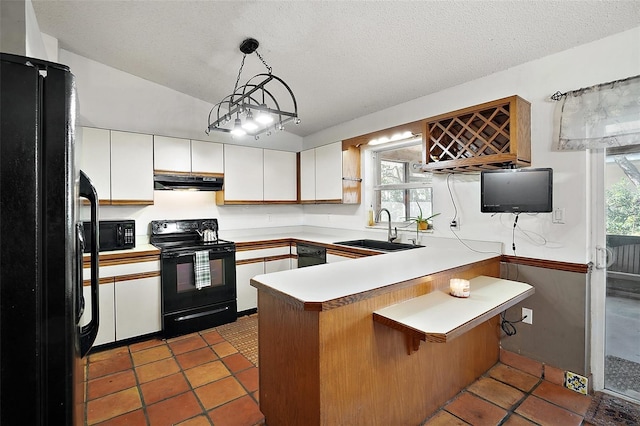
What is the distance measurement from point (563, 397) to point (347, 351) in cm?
174

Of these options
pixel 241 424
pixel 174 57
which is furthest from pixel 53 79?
pixel 174 57

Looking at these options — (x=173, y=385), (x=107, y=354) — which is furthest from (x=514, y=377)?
(x=107, y=354)

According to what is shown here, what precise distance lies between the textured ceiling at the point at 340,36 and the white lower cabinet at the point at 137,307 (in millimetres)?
2167

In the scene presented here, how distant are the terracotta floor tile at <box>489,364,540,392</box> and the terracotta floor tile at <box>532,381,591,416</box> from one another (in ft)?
0.17

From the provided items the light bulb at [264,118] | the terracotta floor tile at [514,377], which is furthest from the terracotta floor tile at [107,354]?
the terracotta floor tile at [514,377]

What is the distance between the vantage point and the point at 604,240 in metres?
2.11

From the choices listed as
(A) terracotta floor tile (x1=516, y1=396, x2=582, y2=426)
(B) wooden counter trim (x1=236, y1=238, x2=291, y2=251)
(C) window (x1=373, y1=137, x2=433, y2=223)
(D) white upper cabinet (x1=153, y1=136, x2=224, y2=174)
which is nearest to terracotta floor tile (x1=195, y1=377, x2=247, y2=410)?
(B) wooden counter trim (x1=236, y1=238, x2=291, y2=251)

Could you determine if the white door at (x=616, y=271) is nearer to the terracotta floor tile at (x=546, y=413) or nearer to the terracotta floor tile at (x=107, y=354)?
the terracotta floor tile at (x=546, y=413)

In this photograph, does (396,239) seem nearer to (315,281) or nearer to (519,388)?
(519,388)

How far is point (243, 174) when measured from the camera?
3.93 m

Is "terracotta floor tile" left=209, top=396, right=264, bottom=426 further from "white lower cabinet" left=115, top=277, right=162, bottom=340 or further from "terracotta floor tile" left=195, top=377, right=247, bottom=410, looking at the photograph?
"white lower cabinet" left=115, top=277, right=162, bottom=340

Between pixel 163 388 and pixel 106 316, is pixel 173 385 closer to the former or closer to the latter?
pixel 163 388

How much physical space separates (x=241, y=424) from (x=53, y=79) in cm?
194

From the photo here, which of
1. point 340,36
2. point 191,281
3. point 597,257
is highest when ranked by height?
point 340,36
